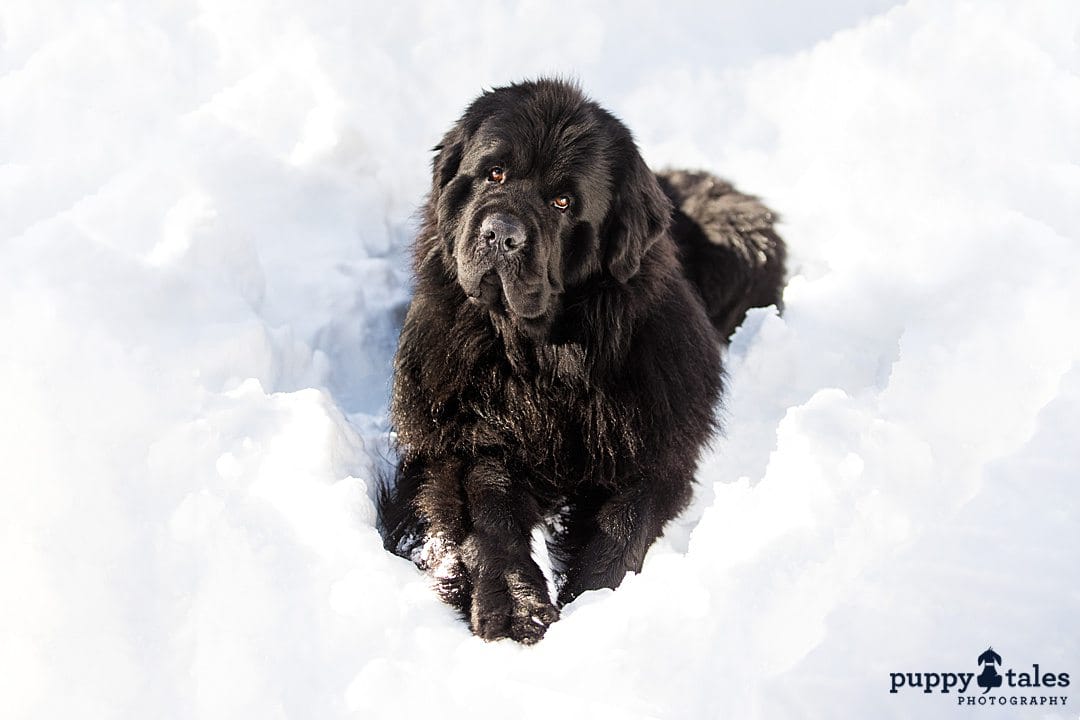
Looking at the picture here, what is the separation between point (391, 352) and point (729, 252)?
1.75 m

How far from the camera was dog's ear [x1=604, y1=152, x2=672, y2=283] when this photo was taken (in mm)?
3119

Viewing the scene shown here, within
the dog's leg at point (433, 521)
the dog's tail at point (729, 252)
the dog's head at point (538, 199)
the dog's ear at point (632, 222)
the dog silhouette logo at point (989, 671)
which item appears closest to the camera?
the dog silhouette logo at point (989, 671)

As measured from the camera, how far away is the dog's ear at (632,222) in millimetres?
3119

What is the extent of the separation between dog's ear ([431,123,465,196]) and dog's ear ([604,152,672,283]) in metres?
0.55

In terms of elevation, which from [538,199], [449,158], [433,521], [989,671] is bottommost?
[989,671]

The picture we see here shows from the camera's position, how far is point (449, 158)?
10.5 feet

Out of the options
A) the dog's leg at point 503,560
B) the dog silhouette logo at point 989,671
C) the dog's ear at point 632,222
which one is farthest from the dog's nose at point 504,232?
the dog silhouette logo at point 989,671

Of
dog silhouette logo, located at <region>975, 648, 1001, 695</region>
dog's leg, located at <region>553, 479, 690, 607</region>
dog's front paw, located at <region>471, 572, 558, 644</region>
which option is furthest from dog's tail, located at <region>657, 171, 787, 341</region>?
dog silhouette logo, located at <region>975, 648, 1001, 695</region>

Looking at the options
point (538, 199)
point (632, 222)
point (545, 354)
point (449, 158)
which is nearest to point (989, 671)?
point (545, 354)

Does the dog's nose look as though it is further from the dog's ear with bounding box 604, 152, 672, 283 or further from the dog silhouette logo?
the dog silhouette logo

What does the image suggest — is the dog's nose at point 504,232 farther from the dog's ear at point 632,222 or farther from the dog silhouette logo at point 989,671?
the dog silhouette logo at point 989,671

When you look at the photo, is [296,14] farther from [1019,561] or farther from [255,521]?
[1019,561]

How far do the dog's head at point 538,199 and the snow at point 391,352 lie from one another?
80 centimetres

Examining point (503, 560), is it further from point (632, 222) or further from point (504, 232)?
point (632, 222)
